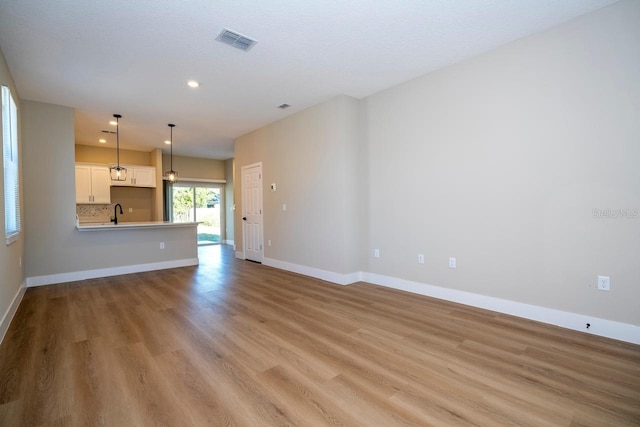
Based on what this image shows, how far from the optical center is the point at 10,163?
11.0 ft

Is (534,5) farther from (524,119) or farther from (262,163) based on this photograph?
(262,163)

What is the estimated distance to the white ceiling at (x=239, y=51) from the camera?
2545 mm

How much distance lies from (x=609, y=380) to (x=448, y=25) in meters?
3.03

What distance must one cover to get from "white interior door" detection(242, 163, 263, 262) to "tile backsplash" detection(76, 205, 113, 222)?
3.64m

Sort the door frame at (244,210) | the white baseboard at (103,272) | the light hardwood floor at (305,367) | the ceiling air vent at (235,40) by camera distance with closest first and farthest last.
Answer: the light hardwood floor at (305,367)
the ceiling air vent at (235,40)
the white baseboard at (103,272)
the door frame at (244,210)

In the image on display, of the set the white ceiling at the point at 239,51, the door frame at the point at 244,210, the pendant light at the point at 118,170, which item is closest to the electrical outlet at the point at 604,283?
the white ceiling at the point at 239,51

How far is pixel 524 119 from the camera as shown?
303 cm

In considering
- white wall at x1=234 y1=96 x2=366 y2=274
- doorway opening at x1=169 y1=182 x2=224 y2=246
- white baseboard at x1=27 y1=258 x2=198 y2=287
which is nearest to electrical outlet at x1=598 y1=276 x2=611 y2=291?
white wall at x1=234 y1=96 x2=366 y2=274

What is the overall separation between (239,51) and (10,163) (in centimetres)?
283

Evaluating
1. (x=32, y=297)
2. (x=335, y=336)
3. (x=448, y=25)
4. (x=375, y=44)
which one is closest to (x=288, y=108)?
(x=375, y=44)

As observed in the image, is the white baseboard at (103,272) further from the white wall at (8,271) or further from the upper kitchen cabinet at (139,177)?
the upper kitchen cabinet at (139,177)

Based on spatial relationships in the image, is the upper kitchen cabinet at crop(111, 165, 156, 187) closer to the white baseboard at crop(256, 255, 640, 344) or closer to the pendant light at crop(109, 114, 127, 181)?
the pendant light at crop(109, 114, 127, 181)

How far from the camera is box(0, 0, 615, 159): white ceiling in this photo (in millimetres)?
2545

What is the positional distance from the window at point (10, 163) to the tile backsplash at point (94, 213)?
3.86 m
